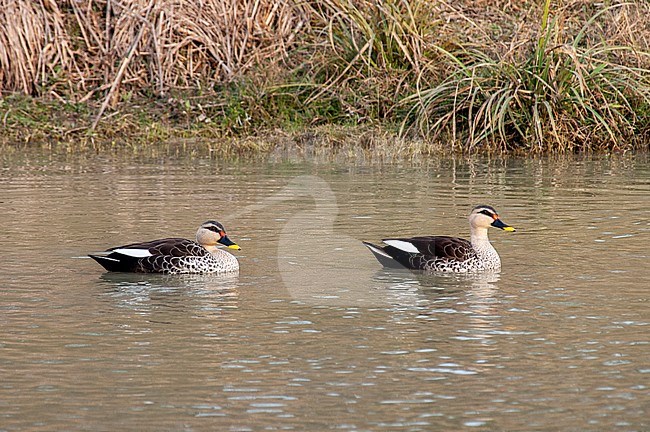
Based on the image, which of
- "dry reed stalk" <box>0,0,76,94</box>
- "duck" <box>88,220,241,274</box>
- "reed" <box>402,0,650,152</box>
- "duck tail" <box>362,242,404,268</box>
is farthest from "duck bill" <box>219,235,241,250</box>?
"dry reed stalk" <box>0,0,76,94</box>

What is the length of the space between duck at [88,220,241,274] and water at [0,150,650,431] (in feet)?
0.31

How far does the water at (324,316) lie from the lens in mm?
6387

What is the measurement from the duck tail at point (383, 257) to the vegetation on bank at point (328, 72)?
834 cm

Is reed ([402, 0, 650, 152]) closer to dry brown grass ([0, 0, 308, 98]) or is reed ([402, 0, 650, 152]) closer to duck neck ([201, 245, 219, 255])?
dry brown grass ([0, 0, 308, 98])

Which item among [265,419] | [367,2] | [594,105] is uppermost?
[367,2]

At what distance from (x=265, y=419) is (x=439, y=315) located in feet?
8.35

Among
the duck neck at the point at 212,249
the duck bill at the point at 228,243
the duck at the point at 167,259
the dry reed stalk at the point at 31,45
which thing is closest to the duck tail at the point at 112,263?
the duck at the point at 167,259

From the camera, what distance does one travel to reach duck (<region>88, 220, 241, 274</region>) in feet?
32.9

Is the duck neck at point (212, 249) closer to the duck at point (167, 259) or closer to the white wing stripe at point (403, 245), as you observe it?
the duck at point (167, 259)

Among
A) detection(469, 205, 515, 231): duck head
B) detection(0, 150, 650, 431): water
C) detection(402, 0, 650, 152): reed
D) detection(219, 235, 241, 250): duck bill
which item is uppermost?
detection(402, 0, 650, 152): reed

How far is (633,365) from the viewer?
7.16 m

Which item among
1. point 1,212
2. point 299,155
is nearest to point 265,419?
point 1,212

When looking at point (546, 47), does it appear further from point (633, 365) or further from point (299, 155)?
point (633, 365)

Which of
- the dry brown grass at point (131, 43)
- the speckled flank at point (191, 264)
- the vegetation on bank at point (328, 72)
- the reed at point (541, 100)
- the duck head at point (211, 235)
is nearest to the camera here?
the speckled flank at point (191, 264)
